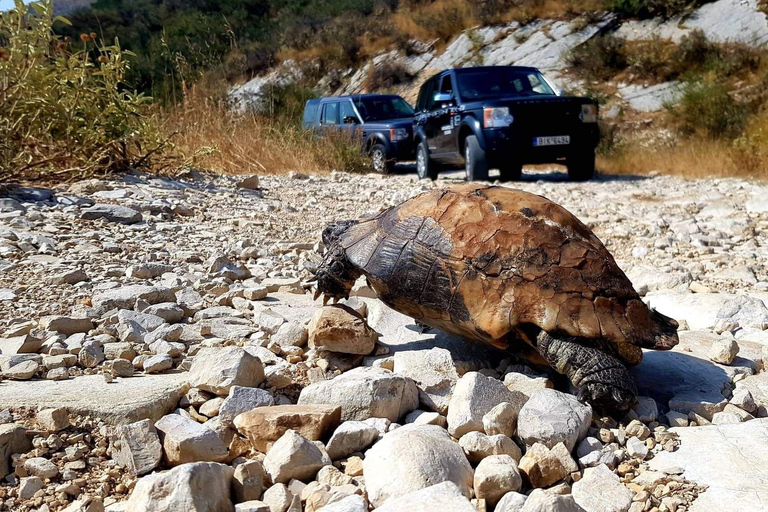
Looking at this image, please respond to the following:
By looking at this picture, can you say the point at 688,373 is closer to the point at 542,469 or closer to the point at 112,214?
the point at 542,469

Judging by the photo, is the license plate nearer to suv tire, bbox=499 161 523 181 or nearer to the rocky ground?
suv tire, bbox=499 161 523 181

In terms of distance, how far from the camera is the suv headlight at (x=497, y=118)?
1048 centimetres

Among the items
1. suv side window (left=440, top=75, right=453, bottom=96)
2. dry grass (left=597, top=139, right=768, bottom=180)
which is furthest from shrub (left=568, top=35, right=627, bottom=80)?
suv side window (left=440, top=75, right=453, bottom=96)

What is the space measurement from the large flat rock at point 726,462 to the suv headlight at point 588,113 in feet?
29.2

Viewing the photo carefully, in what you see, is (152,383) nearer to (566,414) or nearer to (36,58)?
(566,414)

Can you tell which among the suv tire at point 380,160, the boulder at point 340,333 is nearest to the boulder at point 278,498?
the boulder at point 340,333

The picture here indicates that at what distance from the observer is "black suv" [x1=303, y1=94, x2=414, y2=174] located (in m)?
13.7

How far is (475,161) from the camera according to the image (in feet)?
35.0

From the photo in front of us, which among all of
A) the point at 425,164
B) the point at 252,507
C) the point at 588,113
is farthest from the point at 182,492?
the point at 425,164

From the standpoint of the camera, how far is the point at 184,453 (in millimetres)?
2174

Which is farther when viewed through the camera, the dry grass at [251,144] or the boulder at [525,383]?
the dry grass at [251,144]

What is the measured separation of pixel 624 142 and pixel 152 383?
1443 centimetres

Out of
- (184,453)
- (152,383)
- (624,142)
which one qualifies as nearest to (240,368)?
(152,383)

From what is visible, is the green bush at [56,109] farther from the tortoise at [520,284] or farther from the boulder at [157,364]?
the tortoise at [520,284]
